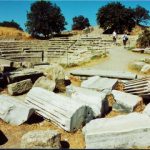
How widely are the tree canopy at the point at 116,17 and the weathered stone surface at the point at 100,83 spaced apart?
30551 millimetres

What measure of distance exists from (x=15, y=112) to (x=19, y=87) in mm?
2340

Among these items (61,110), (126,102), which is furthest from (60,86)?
(61,110)

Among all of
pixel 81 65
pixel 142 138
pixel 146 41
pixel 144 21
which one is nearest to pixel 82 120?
pixel 142 138

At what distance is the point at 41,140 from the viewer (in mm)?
6719

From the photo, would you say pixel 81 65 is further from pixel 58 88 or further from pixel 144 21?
pixel 144 21

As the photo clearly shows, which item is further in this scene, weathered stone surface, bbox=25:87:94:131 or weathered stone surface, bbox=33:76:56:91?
weathered stone surface, bbox=33:76:56:91

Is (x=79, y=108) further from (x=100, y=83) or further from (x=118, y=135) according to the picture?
(x=100, y=83)

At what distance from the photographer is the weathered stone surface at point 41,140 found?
6.72 meters

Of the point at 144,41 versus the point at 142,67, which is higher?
the point at 144,41

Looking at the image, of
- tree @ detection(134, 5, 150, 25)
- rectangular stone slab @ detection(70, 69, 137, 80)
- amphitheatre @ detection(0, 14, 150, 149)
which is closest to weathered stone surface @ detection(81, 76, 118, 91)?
amphitheatre @ detection(0, 14, 150, 149)

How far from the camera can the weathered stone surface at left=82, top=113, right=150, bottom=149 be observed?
6.95 metres

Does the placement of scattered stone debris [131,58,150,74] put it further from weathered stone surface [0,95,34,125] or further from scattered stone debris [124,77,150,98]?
weathered stone surface [0,95,34,125]

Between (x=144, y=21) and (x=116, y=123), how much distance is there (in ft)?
157

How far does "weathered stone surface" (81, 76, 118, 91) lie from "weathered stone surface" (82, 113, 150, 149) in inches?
123
